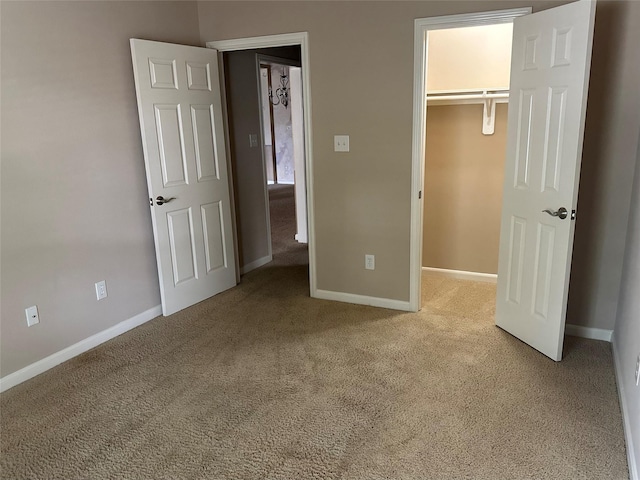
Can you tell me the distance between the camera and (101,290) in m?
3.22

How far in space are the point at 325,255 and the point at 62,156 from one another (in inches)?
78.1

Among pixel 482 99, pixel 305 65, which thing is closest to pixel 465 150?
pixel 482 99

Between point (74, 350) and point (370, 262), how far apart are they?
7.07ft

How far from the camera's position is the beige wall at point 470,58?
148 inches

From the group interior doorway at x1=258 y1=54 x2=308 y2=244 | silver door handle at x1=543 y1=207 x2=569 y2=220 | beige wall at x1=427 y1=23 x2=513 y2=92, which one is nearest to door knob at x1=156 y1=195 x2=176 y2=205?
beige wall at x1=427 y1=23 x2=513 y2=92

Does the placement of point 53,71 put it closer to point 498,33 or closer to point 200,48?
point 200,48

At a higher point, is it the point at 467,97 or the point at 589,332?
the point at 467,97

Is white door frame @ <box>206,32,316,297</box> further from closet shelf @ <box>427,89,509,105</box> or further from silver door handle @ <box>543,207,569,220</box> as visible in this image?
silver door handle @ <box>543,207,569,220</box>

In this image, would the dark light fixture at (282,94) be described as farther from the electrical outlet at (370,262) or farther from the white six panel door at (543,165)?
the white six panel door at (543,165)

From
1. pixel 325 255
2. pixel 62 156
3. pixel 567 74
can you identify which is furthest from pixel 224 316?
pixel 567 74

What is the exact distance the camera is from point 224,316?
3.63 meters

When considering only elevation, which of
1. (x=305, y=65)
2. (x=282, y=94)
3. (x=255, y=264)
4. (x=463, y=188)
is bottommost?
(x=255, y=264)

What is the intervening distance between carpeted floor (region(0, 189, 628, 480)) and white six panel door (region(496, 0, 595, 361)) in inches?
12.2

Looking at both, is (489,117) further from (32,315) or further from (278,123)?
(278,123)
